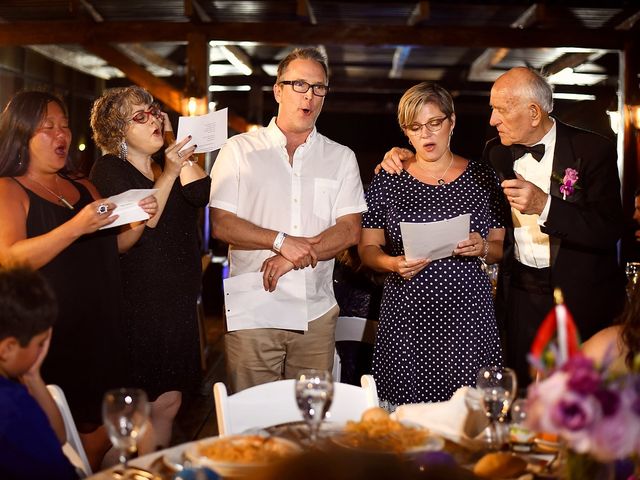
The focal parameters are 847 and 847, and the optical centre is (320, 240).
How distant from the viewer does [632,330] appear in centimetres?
226

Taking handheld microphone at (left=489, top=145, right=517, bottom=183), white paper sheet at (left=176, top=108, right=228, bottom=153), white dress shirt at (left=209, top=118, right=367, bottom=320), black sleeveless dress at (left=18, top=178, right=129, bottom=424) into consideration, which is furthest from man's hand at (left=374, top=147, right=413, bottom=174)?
black sleeveless dress at (left=18, top=178, right=129, bottom=424)

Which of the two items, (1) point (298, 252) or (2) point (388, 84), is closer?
(1) point (298, 252)

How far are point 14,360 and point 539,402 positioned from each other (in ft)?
4.14

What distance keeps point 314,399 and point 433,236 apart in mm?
1280

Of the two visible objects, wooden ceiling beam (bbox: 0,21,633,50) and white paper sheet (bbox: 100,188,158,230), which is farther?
wooden ceiling beam (bbox: 0,21,633,50)

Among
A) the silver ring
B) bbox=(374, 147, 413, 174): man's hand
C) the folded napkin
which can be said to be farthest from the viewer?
bbox=(374, 147, 413, 174): man's hand

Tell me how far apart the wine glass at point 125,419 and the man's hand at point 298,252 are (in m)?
1.38

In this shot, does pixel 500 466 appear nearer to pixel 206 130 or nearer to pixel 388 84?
pixel 206 130

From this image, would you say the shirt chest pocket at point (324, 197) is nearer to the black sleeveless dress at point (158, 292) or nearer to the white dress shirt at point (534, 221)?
the black sleeveless dress at point (158, 292)

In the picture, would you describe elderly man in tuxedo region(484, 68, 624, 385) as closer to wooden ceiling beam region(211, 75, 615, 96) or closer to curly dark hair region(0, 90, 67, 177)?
curly dark hair region(0, 90, 67, 177)

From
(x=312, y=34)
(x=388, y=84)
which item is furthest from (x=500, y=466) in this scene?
(x=388, y=84)

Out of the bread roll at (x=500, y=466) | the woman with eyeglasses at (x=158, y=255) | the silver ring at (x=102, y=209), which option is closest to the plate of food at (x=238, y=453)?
the bread roll at (x=500, y=466)

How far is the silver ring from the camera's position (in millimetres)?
2818

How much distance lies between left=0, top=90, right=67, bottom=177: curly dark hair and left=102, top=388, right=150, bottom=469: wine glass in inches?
52.3
